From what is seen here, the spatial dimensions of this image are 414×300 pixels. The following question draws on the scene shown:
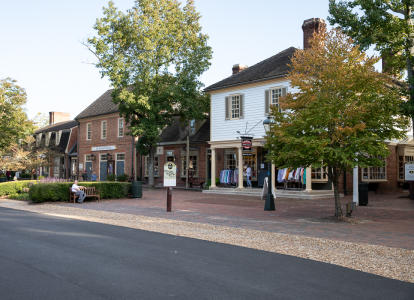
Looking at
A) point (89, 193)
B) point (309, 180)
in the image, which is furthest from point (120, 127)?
point (309, 180)

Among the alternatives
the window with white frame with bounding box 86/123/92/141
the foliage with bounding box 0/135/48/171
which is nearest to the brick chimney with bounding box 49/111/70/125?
the window with white frame with bounding box 86/123/92/141

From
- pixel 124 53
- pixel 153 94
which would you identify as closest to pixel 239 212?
pixel 153 94

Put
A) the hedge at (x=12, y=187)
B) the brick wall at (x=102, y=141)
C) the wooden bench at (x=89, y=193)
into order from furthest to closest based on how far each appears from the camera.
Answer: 1. the brick wall at (x=102, y=141)
2. the hedge at (x=12, y=187)
3. the wooden bench at (x=89, y=193)

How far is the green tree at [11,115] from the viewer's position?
95.7 ft

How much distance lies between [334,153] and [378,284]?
6798mm

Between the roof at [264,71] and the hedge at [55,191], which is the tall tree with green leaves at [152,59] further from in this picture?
the hedge at [55,191]

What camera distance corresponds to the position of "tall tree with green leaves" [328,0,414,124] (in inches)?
534

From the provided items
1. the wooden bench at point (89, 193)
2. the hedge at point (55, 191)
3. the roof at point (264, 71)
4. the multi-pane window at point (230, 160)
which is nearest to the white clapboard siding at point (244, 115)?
the roof at point (264, 71)

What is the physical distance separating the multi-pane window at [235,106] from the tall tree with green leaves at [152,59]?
3.32 meters

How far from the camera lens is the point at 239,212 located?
49.1 ft

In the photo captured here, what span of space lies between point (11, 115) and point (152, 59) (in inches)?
461

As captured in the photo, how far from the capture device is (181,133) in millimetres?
30422

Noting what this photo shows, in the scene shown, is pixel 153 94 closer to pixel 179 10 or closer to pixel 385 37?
pixel 179 10

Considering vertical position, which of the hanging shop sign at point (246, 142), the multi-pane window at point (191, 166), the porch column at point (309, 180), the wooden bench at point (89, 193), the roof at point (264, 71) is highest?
the roof at point (264, 71)
